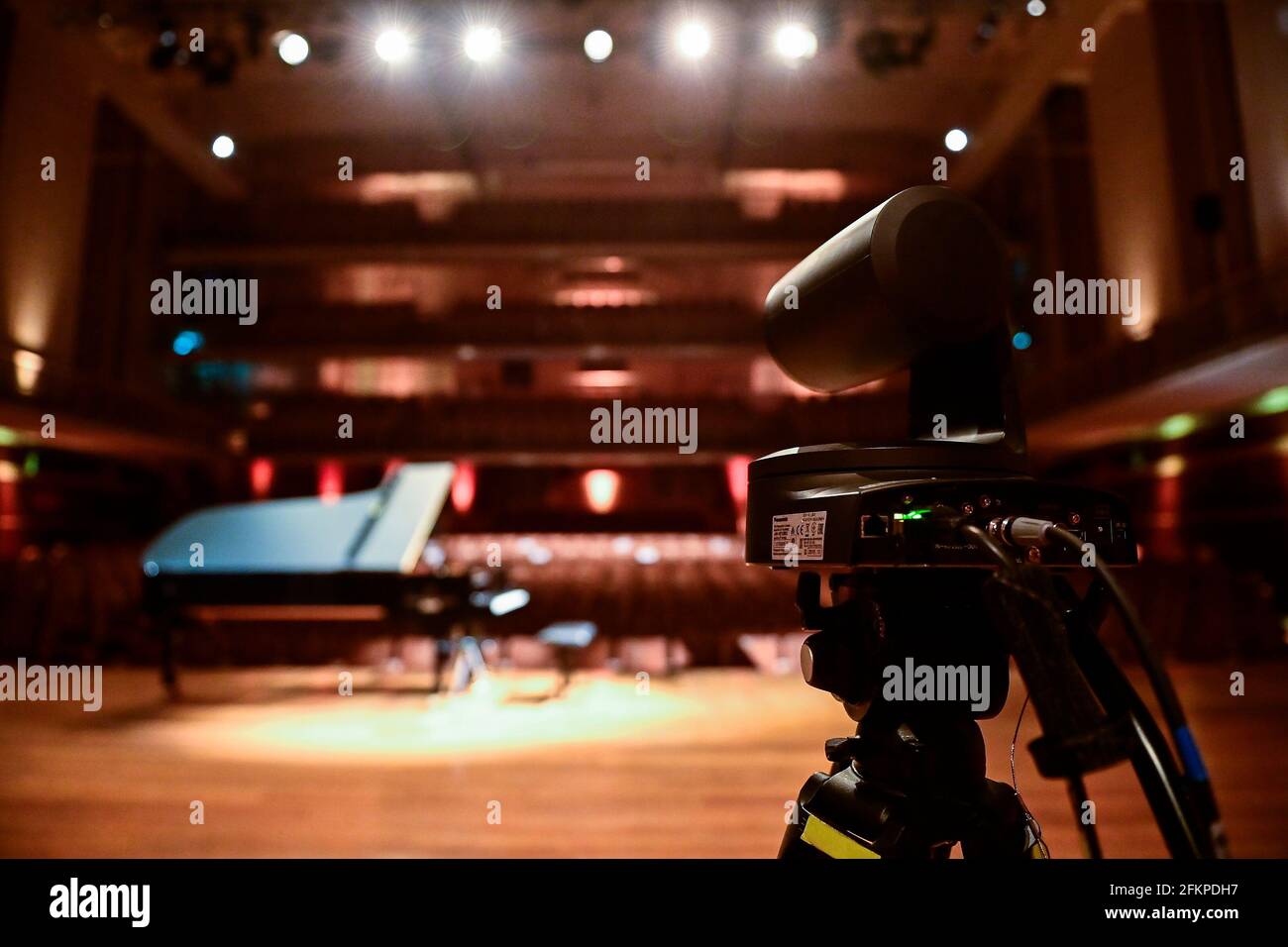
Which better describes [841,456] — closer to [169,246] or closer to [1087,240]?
[1087,240]

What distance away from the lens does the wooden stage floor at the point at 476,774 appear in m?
1.71

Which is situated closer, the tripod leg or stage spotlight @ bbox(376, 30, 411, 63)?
the tripod leg

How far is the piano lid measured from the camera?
3.61 metres

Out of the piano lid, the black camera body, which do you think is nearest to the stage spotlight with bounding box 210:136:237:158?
the black camera body

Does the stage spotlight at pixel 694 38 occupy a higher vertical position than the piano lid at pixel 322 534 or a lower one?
higher

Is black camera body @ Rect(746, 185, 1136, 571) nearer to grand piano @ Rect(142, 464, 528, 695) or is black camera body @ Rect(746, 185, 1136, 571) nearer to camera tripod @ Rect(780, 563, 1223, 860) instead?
camera tripod @ Rect(780, 563, 1223, 860)

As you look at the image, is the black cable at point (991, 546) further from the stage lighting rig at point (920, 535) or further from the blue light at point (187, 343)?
the blue light at point (187, 343)

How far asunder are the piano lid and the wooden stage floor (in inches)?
25.6

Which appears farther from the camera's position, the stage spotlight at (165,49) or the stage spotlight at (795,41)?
the stage spotlight at (165,49)

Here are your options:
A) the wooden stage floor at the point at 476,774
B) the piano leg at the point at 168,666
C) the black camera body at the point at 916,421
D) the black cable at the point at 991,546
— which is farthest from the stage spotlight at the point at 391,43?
the black cable at the point at 991,546

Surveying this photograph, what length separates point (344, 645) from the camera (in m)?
4.89

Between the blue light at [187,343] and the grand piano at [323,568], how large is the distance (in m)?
5.64
